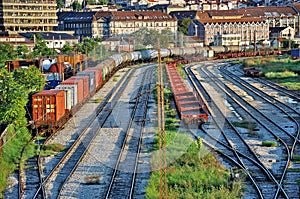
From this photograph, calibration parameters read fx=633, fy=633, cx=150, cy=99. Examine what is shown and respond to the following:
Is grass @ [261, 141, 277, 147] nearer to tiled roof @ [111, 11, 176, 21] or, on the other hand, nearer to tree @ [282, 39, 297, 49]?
tree @ [282, 39, 297, 49]

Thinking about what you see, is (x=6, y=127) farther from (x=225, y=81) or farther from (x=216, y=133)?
(x=225, y=81)

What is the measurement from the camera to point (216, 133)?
22.7 m

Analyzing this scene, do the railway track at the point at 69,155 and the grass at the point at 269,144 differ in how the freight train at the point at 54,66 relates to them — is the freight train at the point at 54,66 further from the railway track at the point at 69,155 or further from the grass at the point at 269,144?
the grass at the point at 269,144

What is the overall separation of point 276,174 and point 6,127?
9455mm

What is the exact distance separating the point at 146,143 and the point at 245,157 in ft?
12.7

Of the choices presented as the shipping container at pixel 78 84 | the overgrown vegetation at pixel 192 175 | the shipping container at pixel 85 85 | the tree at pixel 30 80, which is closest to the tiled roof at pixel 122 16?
the shipping container at pixel 85 85

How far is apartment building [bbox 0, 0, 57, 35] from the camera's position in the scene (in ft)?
338

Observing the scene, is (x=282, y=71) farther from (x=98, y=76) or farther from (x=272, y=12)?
(x=272, y=12)

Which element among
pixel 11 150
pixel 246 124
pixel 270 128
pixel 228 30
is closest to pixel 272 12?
pixel 228 30

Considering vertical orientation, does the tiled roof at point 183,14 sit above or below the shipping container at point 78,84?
above

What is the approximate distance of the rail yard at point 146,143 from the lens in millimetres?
15663

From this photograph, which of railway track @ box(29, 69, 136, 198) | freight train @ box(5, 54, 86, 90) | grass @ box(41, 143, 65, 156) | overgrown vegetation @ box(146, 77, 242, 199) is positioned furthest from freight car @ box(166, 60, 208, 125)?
freight train @ box(5, 54, 86, 90)

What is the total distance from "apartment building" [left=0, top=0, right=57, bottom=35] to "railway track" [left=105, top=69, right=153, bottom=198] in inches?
3103

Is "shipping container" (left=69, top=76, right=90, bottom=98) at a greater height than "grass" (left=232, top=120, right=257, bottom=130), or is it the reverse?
"shipping container" (left=69, top=76, right=90, bottom=98)
